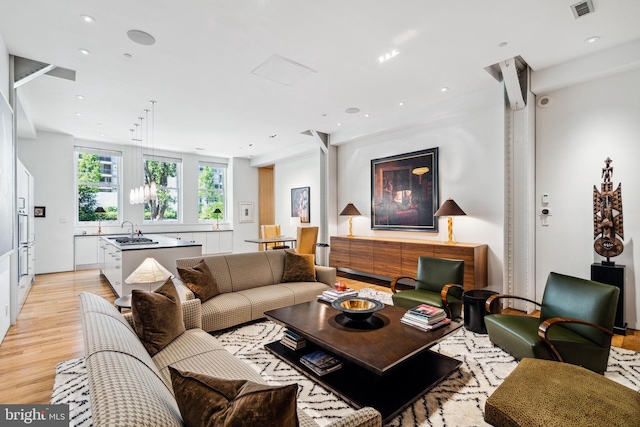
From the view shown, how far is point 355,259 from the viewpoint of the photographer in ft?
18.9

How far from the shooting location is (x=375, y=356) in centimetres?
188

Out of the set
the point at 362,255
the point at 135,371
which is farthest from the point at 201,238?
the point at 135,371

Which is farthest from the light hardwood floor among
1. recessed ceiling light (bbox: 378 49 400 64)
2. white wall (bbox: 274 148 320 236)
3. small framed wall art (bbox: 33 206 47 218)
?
recessed ceiling light (bbox: 378 49 400 64)

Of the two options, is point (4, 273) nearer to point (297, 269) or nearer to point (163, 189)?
point (297, 269)

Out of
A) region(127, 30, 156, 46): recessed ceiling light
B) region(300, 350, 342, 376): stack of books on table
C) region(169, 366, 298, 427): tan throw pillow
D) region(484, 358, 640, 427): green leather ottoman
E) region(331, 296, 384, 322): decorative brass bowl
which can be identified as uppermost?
region(127, 30, 156, 46): recessed ceiling light

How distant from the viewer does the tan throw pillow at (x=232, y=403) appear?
2.69 ft

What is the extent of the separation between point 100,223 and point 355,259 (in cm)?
616

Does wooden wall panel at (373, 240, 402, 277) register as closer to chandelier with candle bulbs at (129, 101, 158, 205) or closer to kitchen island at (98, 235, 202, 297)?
kitchen island at (98, 235, 202, 297)

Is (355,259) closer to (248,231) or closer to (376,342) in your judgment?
(376,342)

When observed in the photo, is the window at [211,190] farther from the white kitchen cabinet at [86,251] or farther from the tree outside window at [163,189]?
the white kitchen cabinet at [86,251]

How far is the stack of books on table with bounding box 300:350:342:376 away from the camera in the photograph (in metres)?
2.19

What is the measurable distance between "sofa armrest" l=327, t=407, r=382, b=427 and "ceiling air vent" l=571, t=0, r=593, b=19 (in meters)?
3.46

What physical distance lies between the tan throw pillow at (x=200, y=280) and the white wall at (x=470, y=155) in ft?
11.6

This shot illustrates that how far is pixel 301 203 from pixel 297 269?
4175mm
